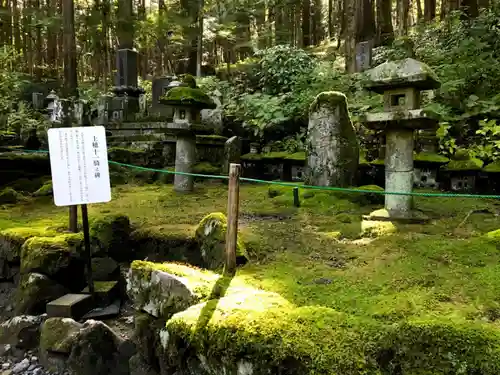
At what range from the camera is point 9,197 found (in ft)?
26.3

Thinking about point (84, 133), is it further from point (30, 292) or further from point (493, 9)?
point (493, 9)

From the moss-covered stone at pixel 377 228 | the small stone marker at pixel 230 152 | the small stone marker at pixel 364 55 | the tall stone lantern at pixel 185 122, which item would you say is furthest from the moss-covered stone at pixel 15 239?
the small stone marker at pixel 364 55

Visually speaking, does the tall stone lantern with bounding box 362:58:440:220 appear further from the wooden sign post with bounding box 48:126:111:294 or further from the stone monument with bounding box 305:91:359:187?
the wooden sign post with bounding box 48:126:111:294

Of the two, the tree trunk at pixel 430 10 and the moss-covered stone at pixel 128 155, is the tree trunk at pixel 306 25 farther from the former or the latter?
the moss-covered stone at pixel 128 155

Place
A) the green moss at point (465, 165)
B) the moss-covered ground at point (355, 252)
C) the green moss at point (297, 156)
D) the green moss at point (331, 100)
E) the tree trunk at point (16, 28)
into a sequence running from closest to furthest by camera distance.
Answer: the moss-covered ground at point (355, 252), the green moss at point (331, 100), the green moss at point (465, 165), the green moss at point (297, 156), the tree trunk at point (16, 28)

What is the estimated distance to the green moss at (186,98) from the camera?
26.0 feet

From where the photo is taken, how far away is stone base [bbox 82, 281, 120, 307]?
4.73m

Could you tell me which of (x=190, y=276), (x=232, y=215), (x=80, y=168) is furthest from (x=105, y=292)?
(x=232, y=215)

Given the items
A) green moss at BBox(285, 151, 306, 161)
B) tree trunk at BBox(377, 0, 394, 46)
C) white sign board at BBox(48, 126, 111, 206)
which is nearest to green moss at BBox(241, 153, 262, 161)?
green moss at BBox(285, 151, 306, 161)

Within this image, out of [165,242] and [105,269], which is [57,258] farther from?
[165,242]

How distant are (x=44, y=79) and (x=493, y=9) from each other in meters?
20.8

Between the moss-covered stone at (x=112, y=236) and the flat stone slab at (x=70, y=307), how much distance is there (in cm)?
81

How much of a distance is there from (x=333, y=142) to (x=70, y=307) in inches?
193

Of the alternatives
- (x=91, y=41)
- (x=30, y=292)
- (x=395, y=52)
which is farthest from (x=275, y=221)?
(x=91, y=41)
